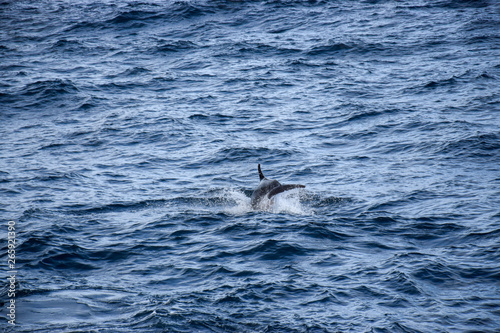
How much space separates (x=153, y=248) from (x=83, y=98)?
1655 cm

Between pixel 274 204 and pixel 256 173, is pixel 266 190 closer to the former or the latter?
pixel 274 204

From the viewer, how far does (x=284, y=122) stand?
86.7ft

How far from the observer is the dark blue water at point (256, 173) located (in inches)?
499

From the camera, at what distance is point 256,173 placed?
21.3 meters

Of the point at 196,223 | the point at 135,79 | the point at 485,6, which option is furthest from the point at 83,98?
the point at 485,6

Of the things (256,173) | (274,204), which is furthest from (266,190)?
(256,173)

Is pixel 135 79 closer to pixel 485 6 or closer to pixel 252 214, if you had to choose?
pixel 252 214

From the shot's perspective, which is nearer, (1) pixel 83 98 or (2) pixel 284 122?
(2) pixel 284 122

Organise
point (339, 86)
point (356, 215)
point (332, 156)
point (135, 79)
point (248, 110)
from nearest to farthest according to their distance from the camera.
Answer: point (356, 215) < point (332, 156) < point (248, 110) < point (339, 86) < point (135, 79)

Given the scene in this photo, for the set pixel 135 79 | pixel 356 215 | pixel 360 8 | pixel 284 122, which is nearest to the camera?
pixel 356 215

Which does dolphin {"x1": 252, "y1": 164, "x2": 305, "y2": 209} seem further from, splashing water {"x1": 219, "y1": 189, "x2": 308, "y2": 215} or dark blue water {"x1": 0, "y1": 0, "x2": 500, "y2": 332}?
dark blue water {"x1": 0, "y1": 0, "x2": 500, "y2": 332}

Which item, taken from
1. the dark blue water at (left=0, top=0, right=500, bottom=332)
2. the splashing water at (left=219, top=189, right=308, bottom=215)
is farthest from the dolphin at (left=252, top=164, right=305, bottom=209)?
the dark blue water at (left=0, top=0, right=500, bottom=332)

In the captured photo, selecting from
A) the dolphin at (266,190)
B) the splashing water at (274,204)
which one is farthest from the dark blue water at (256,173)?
the dolphin at (266,190)

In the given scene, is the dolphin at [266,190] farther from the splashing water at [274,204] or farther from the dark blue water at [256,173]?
the dark blue water at [256,173]
